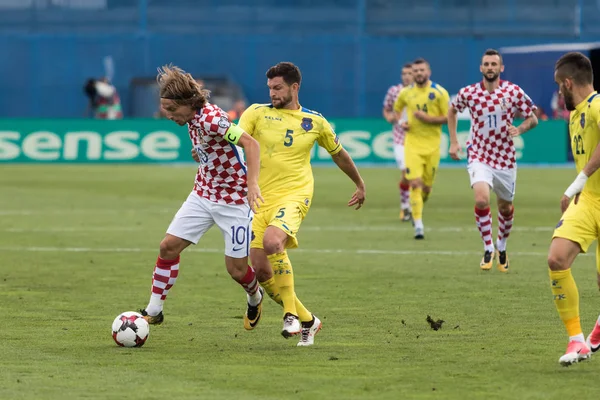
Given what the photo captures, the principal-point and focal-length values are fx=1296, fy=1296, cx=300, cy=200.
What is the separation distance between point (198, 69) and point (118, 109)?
12.0ft

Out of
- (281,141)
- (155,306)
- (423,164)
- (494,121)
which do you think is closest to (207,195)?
(281,141)

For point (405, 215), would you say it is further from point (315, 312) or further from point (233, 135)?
point (233, 135)

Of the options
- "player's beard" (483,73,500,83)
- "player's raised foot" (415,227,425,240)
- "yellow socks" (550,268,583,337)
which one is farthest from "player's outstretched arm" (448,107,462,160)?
"yellow socks" (550,268,583,337)

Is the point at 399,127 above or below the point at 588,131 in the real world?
above

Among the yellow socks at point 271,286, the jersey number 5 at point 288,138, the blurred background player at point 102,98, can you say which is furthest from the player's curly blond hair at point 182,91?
the blurred background player at point 102,98

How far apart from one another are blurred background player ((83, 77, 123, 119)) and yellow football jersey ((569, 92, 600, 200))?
35582 mm

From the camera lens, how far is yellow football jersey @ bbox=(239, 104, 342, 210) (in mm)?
9688

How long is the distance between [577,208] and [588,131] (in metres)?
0.51

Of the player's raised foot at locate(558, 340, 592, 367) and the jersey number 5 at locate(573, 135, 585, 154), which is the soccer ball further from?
the jersey number 5 at locate(573, 135, 585, 154)

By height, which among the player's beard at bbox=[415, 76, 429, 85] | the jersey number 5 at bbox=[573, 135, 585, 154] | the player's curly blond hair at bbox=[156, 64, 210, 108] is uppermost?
the player's beard at bbox=[415, 76, 429, 85]

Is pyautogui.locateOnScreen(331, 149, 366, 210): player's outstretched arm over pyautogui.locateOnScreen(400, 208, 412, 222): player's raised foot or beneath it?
over

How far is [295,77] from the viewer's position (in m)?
9.53

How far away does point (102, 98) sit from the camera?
43.2m

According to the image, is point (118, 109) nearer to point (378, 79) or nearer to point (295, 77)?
point (378, 79)
